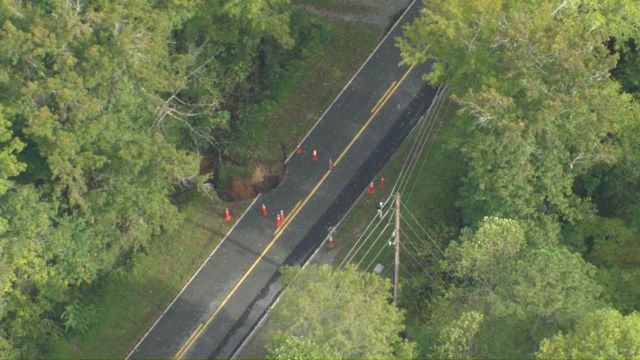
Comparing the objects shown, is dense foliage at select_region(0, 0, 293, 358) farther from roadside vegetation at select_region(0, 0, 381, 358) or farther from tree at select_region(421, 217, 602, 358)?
tree at select_region(421, 217, 602, 358)

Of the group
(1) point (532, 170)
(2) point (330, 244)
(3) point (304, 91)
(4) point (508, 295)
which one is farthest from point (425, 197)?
(4) point (508, 295)

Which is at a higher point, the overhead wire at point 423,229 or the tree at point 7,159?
the overhead wire at point 423,229

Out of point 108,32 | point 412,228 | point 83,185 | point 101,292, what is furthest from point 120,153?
point 412,228

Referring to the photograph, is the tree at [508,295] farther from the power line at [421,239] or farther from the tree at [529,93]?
the power line at [421,239]

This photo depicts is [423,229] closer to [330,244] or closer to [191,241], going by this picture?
[330,244]

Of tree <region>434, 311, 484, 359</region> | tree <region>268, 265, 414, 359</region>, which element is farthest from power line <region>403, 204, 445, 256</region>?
tree <region>434, 311, 484, 359</region>

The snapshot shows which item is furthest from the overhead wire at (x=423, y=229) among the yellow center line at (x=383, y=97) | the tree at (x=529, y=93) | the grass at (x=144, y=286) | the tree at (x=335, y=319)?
the tree at (x=335, y=319)

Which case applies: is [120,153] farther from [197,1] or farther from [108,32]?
[197,1]
